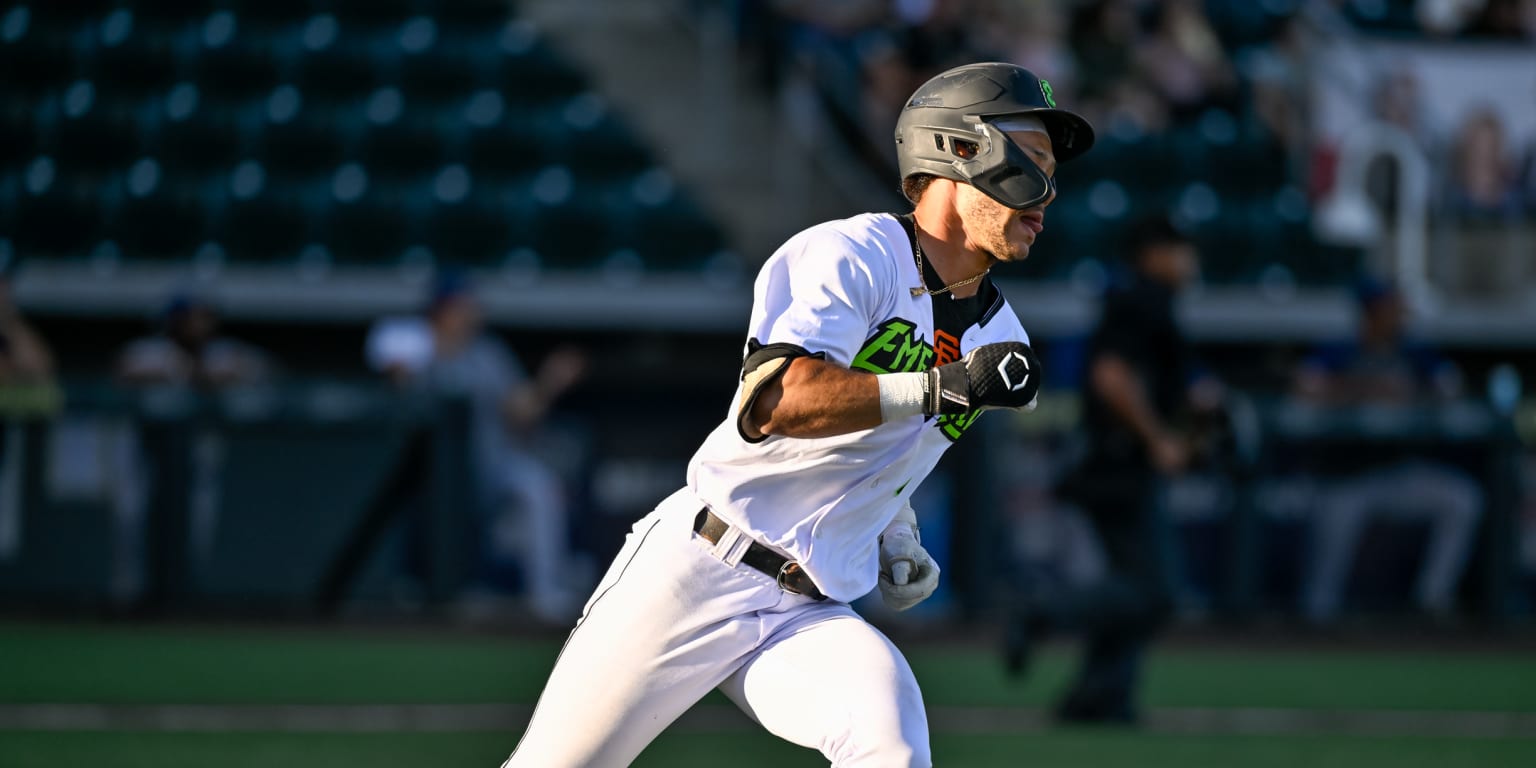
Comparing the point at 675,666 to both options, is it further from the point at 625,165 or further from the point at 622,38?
the point at 622,38

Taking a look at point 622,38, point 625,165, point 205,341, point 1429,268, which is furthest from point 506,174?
point 1429,268

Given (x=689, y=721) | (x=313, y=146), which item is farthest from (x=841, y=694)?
(x=313, y=146)

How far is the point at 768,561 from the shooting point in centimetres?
398

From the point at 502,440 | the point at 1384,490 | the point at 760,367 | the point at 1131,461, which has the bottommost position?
the point at 1384,490

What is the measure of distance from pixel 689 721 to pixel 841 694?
16.4 ft

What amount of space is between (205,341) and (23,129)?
408 centimetres

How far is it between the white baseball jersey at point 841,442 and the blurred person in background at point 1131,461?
14.0ft

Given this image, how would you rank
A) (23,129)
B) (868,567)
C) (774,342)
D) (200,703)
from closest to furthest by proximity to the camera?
(774,342) < (868,567) < (200,703) < (23,129)

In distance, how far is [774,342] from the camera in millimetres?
3730

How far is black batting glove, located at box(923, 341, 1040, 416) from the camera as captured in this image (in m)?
3.63

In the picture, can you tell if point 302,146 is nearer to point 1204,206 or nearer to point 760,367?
point 1204,206

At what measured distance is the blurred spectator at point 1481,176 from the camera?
637 inches

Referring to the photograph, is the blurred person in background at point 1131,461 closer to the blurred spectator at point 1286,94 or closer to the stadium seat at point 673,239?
the stadium seat at point 673,239

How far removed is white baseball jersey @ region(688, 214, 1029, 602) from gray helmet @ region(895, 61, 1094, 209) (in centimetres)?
16
